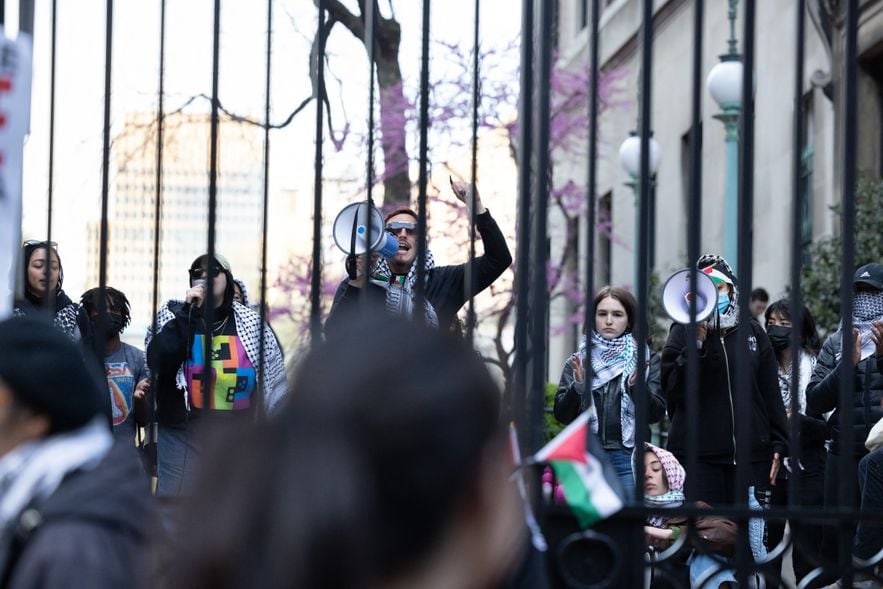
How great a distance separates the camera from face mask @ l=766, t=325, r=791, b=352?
772 cm

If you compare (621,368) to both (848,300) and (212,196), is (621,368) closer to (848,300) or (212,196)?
(848,300)

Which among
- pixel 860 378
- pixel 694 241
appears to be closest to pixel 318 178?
pixel 694 241

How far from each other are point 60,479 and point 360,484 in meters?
1.79

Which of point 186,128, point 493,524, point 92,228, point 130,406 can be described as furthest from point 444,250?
point 493,524

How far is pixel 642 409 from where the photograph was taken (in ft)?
11.9

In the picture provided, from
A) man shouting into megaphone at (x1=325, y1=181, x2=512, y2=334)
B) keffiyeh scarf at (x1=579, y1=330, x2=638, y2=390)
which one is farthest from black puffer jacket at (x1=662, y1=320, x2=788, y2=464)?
man shouting into megaphone at (x1=325, y1=181, x2=512, y2=334)

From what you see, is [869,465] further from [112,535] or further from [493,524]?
[493,524]

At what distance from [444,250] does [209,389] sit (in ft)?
42.8

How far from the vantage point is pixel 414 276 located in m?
4.59

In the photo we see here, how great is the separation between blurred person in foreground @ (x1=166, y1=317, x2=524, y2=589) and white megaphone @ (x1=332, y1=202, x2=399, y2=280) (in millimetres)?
2248

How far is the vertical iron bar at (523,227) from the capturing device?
3.57 meters

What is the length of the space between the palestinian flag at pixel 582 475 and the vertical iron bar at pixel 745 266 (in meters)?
0.55

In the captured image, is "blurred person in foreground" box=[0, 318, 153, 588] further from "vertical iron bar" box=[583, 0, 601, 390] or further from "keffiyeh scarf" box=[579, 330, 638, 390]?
"keffiyeh scarf" box=[579, 330, 638, 390]

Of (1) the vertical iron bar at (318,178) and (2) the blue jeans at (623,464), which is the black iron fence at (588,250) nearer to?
(1) the vertical iron bar at (318,178)
